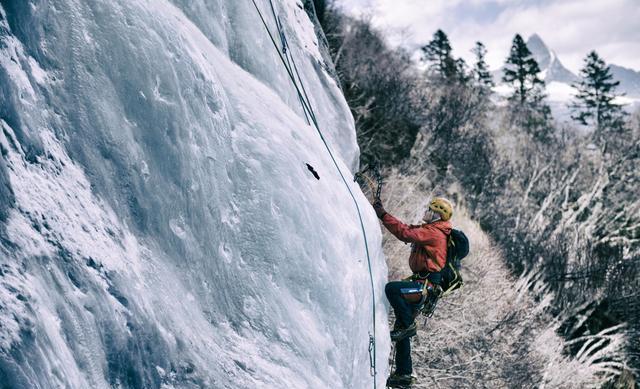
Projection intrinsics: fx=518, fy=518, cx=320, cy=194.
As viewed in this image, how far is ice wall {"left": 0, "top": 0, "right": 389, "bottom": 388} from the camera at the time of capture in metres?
2.25

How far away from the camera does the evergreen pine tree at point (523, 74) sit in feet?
114

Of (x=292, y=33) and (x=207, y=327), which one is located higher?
(x=292, y=33)

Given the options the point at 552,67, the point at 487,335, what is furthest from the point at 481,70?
the point at 552,67

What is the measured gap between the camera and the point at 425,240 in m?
4.95

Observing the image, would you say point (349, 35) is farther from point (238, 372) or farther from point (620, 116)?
point (620, 116)

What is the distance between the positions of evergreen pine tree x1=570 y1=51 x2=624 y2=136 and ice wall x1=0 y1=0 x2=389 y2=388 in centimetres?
3397

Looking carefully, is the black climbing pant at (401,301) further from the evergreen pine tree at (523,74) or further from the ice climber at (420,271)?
the evergreen pine tree at (523,74)

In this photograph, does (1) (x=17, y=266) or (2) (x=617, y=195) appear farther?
(2) (x=617, y=195)

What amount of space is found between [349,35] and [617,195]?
12728 millimetres

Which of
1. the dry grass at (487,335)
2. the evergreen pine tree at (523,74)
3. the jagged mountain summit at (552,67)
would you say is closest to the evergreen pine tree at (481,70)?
the evergreen pine tree at (523,74)

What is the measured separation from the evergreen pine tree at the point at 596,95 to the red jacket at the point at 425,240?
32.4m

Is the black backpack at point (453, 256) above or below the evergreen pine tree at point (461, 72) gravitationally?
below

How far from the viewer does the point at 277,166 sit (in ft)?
12.5

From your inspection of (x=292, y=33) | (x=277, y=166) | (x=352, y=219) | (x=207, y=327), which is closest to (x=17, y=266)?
(x=207, y=327)
